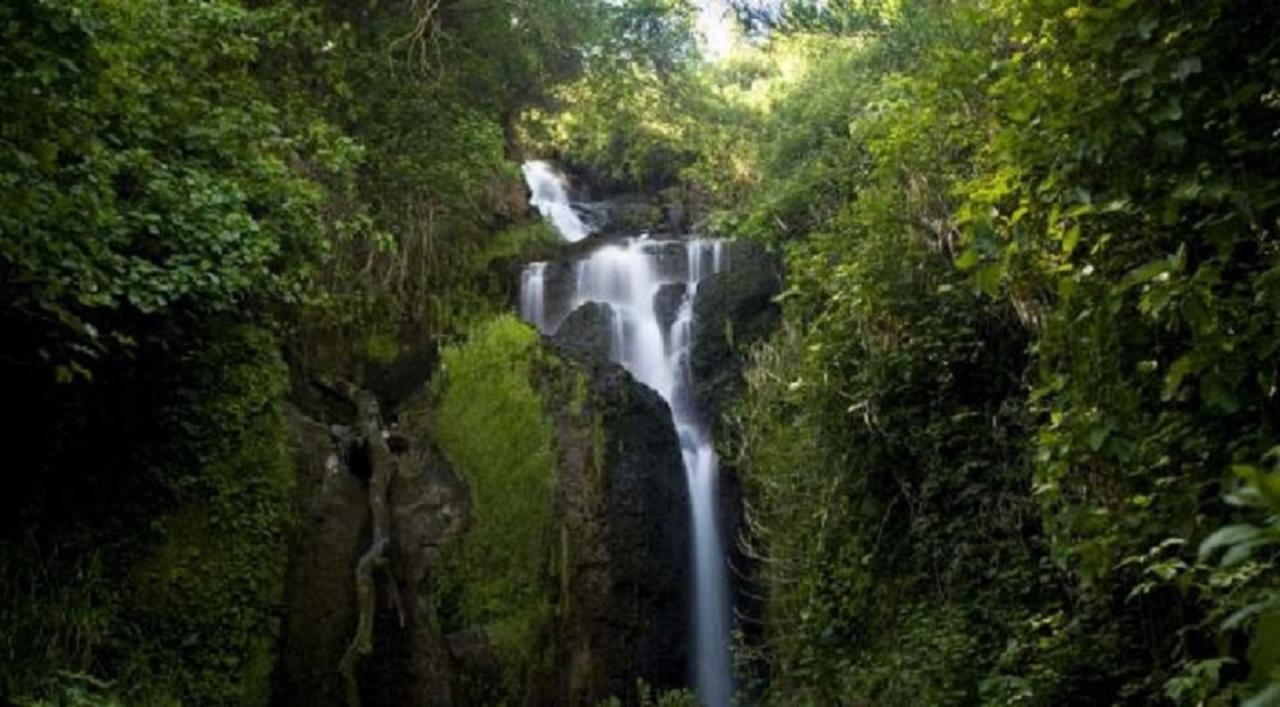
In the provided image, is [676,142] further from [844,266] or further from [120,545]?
[120,545]

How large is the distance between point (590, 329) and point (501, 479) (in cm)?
333

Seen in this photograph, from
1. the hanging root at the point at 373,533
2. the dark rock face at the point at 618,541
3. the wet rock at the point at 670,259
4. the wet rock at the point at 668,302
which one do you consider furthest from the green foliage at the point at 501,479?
the wet rock at the point at 670,259

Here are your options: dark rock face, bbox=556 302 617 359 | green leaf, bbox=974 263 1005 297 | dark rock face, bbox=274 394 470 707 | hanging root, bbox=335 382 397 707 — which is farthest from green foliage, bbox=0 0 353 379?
dark rock face, bbox=556 302 617 359

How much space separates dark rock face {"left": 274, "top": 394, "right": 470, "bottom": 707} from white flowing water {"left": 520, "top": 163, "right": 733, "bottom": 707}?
2.33 m

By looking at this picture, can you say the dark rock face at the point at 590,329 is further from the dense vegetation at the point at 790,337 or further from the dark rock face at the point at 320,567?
the dark rock face at the point at 320,567

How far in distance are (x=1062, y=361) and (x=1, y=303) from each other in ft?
17.1

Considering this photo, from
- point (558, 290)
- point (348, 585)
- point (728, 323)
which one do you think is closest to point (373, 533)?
point (348, 585)

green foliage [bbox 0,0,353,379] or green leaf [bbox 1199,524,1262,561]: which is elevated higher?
green foliage [bbox 0,0,353,379]

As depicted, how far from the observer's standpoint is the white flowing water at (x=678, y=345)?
382 inches

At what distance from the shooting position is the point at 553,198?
61.5 feet

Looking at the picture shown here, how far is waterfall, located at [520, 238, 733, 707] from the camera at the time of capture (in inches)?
382

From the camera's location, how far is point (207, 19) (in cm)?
726

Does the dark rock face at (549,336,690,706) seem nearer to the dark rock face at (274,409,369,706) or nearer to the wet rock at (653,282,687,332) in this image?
the dark rock face at (274,409,369,706)

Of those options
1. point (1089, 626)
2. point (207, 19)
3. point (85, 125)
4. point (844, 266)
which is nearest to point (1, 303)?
point (85, 125)
